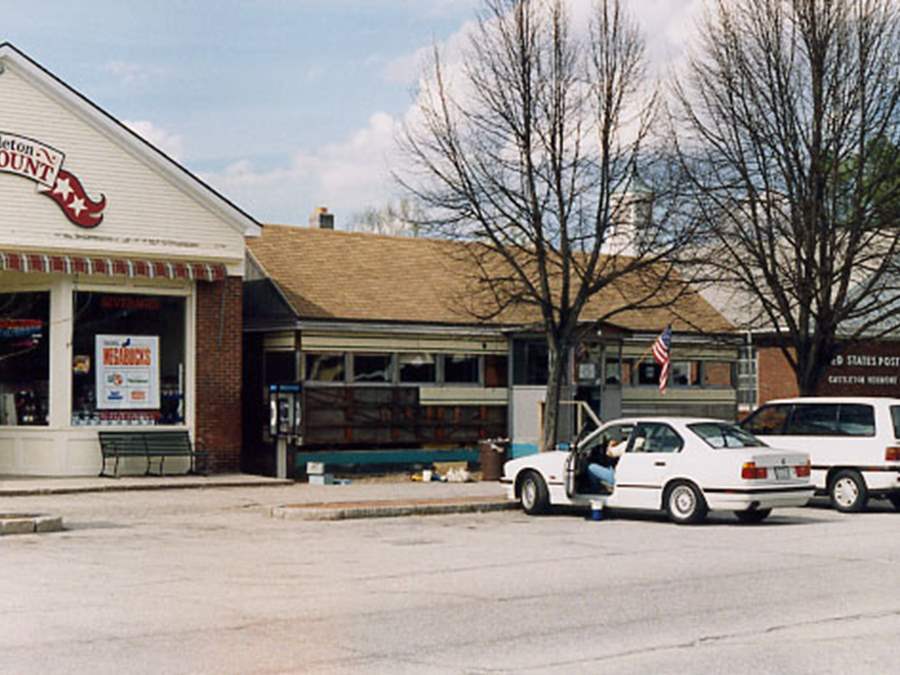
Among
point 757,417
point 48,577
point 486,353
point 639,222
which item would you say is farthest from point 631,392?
point 48,577

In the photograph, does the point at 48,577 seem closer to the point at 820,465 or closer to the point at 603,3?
the point at 820,465

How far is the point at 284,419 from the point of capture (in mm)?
27203

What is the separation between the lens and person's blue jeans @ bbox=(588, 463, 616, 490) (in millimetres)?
20625

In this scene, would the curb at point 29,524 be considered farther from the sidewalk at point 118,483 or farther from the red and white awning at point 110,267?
the red and white awning at point 110,267

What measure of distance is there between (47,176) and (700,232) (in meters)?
12.4

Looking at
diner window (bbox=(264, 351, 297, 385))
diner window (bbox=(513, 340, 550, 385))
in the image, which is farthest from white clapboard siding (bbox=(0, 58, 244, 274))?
diner window (bbox=(513, 340, 550, 385))

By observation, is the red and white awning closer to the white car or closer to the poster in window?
the poster in window

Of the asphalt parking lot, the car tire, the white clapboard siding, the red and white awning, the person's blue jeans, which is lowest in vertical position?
the asphalt parking lot

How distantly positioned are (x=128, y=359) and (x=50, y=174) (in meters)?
3.71

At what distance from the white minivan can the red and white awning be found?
10835mm

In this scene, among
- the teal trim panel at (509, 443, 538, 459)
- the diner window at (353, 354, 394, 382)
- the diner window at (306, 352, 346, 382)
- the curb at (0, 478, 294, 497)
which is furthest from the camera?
the teal trim panel at (509, 443, 538, 459)

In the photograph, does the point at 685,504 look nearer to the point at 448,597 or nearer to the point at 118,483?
the point at 448,597

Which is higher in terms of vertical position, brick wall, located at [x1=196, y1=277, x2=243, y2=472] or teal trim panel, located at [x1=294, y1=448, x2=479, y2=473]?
brick wall, located at [x1=196, y1=277, x2=243, y2=472]

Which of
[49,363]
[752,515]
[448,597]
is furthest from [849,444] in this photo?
[49,363]
